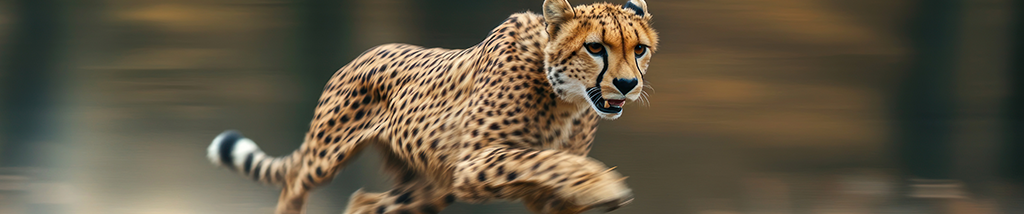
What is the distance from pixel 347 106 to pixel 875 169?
2.87 meters

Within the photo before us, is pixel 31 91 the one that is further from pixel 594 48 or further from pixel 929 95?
pixel 929 95

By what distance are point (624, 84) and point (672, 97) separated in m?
1.84

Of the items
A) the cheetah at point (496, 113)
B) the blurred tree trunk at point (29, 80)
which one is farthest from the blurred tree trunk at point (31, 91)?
the cheetah at point (496, 113)

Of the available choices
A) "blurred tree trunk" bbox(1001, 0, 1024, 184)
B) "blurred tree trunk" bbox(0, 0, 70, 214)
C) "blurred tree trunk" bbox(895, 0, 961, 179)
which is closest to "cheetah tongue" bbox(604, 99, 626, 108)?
"blurred tree trunk" bbox(895, 0, 961, 179)

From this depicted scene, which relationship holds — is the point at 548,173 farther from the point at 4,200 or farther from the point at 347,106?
the point at 4,200

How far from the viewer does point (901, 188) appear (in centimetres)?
402

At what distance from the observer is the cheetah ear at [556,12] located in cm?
200

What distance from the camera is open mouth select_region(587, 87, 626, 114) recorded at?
1962 millimetres

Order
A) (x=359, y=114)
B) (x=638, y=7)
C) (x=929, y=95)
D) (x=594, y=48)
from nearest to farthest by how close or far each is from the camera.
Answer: (x=594, y=48) → (x=638, y=7) → (x=359, y=114) → (x=929, y=95)

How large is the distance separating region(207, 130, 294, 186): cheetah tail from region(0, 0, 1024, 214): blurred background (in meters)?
0.77

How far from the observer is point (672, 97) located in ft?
12.1

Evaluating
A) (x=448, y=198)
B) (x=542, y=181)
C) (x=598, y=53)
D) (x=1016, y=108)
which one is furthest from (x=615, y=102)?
(x=1016, y=108)

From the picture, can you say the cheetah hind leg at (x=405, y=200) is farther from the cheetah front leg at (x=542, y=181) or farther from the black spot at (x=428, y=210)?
the cheetah front leg at (x=542, y=181)

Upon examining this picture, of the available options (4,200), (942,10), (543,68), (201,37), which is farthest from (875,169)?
(4,200)
